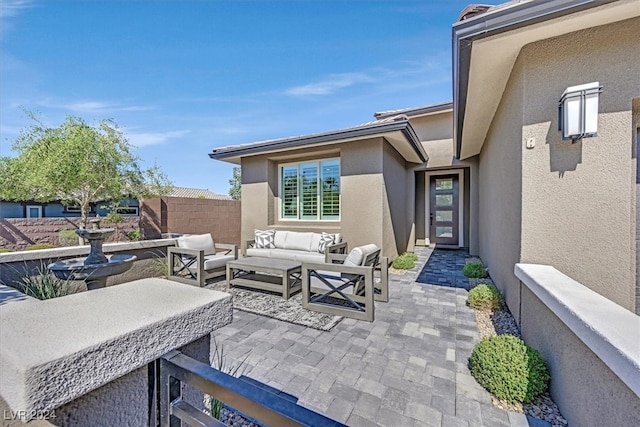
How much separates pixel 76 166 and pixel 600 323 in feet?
32.0

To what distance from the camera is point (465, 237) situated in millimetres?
10672

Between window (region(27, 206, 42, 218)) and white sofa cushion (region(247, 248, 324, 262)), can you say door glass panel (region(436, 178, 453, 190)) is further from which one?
window (region(27, 206, 42, 218))

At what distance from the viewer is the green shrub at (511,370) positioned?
2.41m

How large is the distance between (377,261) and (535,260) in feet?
9.22

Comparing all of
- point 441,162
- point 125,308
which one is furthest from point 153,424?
point 441,162

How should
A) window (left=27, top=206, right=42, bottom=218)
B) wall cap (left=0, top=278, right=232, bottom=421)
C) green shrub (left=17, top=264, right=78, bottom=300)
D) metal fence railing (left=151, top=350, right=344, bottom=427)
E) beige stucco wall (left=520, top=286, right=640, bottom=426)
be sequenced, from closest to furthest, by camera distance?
wall cap (left=0, top=278, right=232, bottom=421) → metal fence railing (left=151, top=350, right=344, bottom=427) → beige stucco wall (left=520, top=286, right=640, bottom=426) → green shrub (left=17, top=264, right=78, bottom=300) → window (left=27, top=206, right=42, bottom=218)

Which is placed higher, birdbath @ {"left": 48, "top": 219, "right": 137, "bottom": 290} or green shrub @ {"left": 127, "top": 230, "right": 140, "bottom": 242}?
birdbath @ {"left": 48, "top": 219, "right": 137, "bottom": 290}

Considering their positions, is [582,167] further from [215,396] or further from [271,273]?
[271,273]

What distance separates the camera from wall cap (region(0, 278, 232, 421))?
64cm

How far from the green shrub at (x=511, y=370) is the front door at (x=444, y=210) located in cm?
869

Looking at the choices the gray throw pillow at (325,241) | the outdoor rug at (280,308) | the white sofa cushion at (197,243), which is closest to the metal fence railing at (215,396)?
the outdoor rug at (280,308)

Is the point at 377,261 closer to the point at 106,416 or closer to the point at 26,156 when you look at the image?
the point at 106,416

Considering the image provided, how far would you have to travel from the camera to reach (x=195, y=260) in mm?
5992

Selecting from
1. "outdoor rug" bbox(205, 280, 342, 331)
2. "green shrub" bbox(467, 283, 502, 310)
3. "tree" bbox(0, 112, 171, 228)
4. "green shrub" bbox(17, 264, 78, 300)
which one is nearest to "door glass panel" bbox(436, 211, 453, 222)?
"green shrub" bbox(467, 283, 502, 310)
